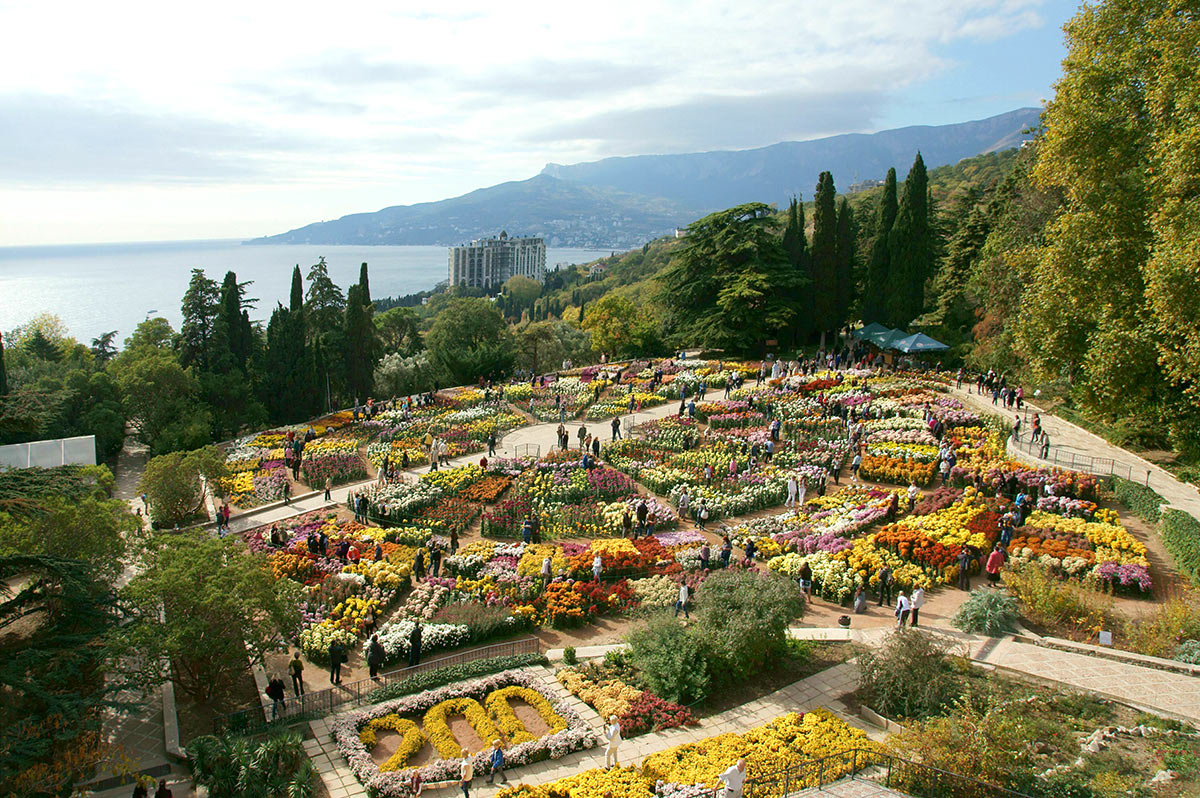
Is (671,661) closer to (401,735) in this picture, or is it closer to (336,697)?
(401,735)

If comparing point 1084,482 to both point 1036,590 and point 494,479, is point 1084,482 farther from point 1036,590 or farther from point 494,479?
point 494,479

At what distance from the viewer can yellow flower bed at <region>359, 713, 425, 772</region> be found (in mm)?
11844

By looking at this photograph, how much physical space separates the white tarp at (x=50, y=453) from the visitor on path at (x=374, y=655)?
1581cm

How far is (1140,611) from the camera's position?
52.4ft

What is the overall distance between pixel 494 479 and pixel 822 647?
13521mm

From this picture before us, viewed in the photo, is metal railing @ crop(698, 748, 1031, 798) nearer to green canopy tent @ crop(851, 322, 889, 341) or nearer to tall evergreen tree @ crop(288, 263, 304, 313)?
green canopy tent @ crop(851, 322, 889, 341)

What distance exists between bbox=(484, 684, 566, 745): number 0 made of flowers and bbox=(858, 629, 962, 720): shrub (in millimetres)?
5382

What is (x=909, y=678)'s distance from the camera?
1267cm

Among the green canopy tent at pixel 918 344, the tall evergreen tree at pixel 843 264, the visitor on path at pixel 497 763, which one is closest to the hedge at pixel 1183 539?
the visitor on path at pixel 497 763

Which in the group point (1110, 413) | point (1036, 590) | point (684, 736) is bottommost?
point (684, 736)

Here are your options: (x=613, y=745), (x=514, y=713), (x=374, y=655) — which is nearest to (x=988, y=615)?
(x=613, y=745)

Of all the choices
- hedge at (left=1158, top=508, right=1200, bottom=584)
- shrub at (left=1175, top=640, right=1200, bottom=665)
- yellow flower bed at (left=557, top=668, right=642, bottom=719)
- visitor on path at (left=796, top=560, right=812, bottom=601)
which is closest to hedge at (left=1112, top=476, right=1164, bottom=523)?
hedge at (left=1158, top=508, right=1200, bottom=584)

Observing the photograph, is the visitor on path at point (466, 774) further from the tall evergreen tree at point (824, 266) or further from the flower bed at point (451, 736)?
the tall evergreen tree at point (824, 266)

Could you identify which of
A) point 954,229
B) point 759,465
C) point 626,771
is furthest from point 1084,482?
point 954,229
